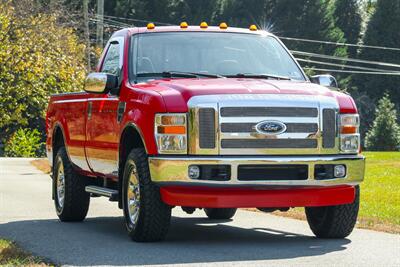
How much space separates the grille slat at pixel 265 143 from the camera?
1009cm

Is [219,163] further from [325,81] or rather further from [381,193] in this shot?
[381,193]

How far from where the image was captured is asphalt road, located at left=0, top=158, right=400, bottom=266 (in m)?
9.35

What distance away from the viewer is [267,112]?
1016 cm

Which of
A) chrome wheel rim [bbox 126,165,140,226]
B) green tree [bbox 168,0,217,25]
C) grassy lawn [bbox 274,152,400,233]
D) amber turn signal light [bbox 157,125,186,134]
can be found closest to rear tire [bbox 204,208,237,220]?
grassy lawn [bbox 274,152,400,233]

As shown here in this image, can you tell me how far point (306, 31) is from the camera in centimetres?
8588

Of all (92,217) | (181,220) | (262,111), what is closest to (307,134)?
(262,111)

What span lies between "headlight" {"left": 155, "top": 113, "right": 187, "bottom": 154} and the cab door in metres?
1.19

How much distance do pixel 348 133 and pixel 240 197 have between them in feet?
4.11

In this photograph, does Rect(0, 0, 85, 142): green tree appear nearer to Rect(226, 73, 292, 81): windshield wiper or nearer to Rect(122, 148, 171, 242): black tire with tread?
Rect(226, 73, 292, 81): windshield wiper

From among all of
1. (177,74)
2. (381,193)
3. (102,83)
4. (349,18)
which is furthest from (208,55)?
(349,18)

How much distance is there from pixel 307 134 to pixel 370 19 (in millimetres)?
81333

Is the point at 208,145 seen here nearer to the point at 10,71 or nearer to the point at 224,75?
the point at 224,75

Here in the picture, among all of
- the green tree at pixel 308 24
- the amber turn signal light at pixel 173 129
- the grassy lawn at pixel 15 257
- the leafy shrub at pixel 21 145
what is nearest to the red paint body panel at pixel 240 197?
the amber turn signal light at pixel 173 129

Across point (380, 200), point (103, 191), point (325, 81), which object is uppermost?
point (325, 81)
